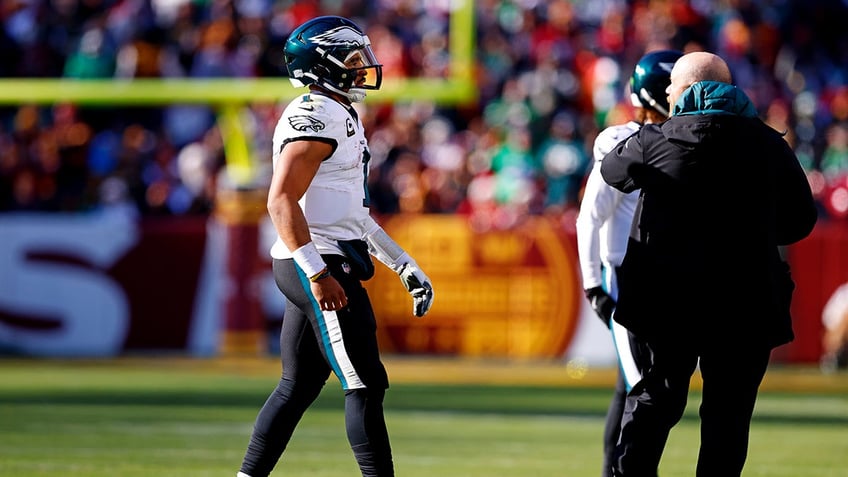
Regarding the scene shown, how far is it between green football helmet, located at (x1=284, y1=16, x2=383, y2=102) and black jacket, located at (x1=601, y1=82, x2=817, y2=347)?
1036 mm

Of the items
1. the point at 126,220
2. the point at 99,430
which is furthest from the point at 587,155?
the point at 99,430

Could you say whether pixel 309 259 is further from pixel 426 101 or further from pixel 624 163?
pixel 426 101

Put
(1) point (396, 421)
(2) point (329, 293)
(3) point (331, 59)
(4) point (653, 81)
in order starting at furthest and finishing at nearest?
(1) point (396, 421)
(4) point (653, 81)
(3) point (331, 59)
(2) point (329, 293)

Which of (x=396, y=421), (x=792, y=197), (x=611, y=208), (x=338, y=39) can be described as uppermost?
(x=338, y=39)

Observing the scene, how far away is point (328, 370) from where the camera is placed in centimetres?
593

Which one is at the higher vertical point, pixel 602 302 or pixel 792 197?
pixel 792 197

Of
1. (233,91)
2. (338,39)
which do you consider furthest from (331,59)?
(233,91)

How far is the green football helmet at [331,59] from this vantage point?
5.89m

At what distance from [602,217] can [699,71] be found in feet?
4.18

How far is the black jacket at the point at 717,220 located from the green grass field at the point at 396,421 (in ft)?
7.89

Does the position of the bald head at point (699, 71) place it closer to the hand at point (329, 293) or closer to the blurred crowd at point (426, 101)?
the hand at point (329, 293)

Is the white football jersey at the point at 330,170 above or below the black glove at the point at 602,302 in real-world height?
above

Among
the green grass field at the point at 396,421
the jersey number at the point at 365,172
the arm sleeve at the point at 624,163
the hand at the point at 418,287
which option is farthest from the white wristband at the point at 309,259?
the green grass field at the point at 396,421

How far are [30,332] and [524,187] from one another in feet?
17.1
